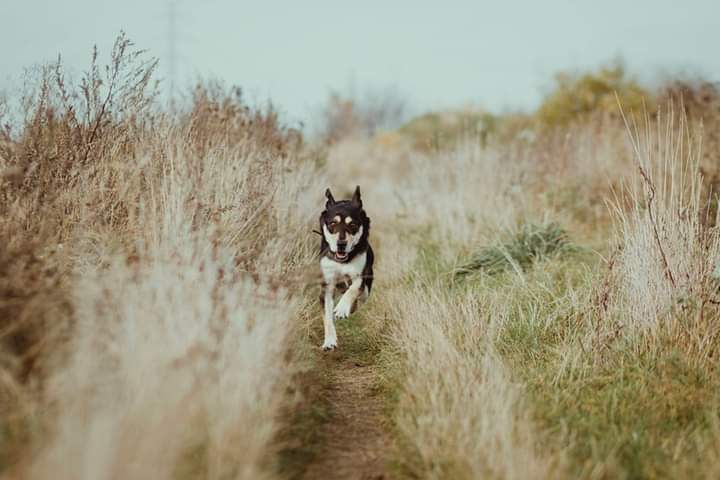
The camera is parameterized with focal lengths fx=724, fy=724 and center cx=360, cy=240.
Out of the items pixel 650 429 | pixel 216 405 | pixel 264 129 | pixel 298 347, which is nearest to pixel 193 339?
pixel 216 405

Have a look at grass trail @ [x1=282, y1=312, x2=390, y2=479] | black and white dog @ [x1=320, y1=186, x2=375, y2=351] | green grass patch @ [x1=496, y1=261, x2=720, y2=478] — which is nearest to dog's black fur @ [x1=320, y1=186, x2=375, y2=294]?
black and white dog @ [x1=320, y1=186, x2=375, y2=351]

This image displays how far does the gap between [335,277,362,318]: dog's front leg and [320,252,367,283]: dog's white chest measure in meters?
0.07

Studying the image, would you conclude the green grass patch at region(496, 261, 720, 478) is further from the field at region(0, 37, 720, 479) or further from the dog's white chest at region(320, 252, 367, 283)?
the dog's white chest at region(320, 252, 367, 283)

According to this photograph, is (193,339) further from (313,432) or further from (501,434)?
(501,434)

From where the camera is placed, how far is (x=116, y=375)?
2.83 metres

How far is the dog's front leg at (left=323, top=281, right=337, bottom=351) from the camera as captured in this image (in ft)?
18.1

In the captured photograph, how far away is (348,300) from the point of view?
5863mm

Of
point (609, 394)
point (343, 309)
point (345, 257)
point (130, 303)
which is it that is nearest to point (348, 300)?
point (343, 309)

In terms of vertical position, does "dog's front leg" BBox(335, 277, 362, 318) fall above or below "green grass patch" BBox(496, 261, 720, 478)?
above

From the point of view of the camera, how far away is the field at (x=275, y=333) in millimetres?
2912

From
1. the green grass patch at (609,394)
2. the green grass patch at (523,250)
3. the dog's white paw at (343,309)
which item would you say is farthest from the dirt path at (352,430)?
the green grass patch at (523,250)

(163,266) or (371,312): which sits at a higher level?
(163,266)

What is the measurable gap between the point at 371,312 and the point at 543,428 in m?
2.95

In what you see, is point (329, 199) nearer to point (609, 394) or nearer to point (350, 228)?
point (350, 228)
